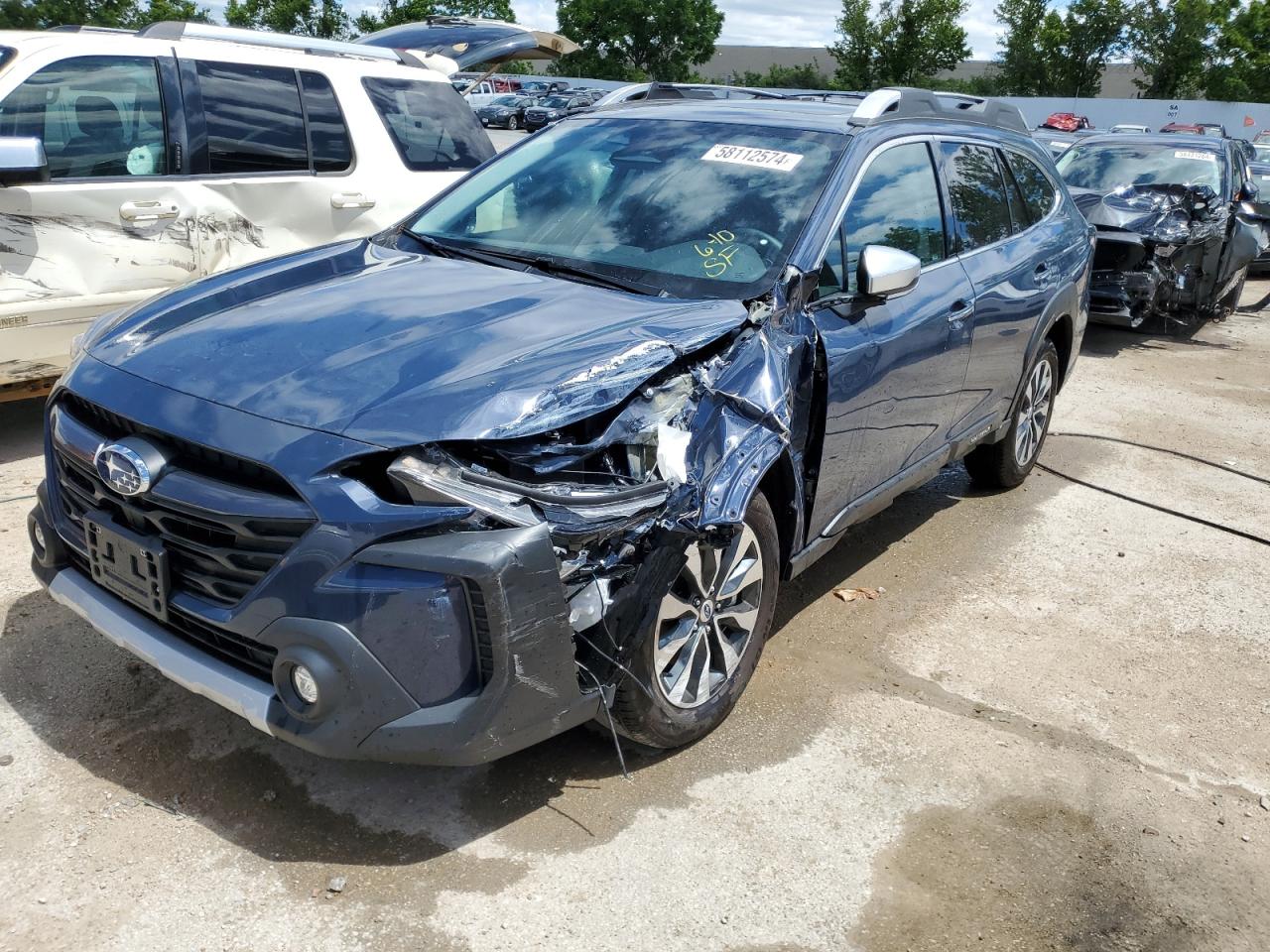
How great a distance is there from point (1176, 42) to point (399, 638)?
62.7 meters

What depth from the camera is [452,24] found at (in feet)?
27.8

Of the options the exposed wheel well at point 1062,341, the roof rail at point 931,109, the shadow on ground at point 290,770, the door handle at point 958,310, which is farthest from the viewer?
the exposed wheel well at point 1062,341

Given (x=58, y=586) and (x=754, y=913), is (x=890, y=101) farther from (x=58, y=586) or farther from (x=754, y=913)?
(x=58, y=586)

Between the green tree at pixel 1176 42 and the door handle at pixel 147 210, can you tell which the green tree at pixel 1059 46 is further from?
the door handle at pixel 147 210

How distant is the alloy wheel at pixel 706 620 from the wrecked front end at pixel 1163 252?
743cm

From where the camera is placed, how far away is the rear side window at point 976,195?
15.5 ft

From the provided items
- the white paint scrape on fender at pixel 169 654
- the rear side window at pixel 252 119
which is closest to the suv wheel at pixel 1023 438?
the rear side window at pixel 252 119

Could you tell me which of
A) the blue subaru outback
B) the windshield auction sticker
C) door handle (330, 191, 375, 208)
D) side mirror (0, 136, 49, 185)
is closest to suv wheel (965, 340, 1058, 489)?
the blue subaru outback

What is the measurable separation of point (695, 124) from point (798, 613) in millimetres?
1973

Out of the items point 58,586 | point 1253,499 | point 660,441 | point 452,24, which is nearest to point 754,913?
point 660,441

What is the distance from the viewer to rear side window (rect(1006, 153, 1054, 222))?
5449mm

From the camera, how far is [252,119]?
6000 mm

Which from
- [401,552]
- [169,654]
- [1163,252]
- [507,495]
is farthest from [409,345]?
[1163,252]

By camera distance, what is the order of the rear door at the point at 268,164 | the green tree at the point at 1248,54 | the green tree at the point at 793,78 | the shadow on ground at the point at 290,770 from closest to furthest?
1. the shadow on ground at the point at 290,770
2. the rear door at the point at 268,164
3. the green tree at the point at 1248,54
4. the green tree at the point at 793,78
